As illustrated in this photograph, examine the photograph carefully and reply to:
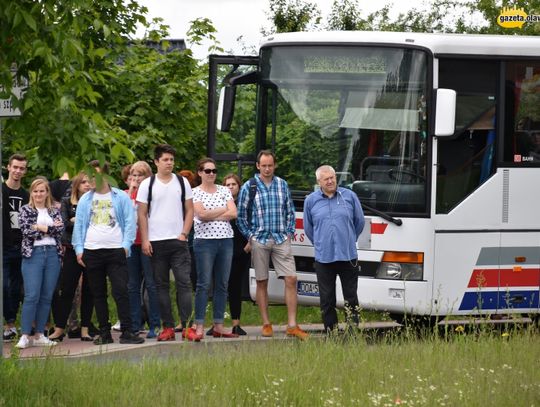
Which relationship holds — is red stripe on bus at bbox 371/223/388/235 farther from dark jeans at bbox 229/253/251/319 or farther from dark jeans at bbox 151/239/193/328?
dark jeans at bbox 151/239/193/328

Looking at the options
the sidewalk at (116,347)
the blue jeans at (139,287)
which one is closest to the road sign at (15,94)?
the sidewalk at (116,347)

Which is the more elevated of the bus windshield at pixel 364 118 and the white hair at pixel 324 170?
the bus windshield at pixel 364 118

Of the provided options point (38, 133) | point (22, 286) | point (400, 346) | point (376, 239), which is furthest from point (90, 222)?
point (38, 133)

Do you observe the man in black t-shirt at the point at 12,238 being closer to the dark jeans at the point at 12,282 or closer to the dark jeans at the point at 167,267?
the dark jeans at the point at 12,282

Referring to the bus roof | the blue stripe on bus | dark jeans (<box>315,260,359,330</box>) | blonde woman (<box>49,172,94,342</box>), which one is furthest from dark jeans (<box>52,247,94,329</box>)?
the blue stripe on bus

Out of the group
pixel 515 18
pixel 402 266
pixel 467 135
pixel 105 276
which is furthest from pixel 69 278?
pixel 515 18

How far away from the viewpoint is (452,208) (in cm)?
1500

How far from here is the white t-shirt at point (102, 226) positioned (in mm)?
14328

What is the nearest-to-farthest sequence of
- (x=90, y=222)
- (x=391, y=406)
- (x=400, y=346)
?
(x=391, y=406) → (x=400, y=346) → (x=90, y=222)

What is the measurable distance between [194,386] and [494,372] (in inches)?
88.0

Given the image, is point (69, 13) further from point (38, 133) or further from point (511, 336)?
point (511, 336)

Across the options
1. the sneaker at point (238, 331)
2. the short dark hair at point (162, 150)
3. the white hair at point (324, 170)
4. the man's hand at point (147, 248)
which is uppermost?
the short dark hair at point (162, 150)

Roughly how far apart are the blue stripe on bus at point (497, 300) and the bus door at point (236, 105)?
261 centimetres

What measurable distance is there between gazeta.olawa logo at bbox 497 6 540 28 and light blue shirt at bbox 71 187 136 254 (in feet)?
50.1
